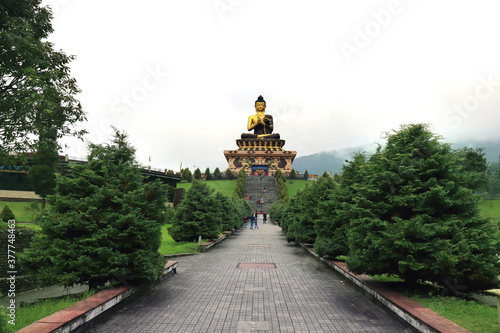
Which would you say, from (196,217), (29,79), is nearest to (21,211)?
(196,217)

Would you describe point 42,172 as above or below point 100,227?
above

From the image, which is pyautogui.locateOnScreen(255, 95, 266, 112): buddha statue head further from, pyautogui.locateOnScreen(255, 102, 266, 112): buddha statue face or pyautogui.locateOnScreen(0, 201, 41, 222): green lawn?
pyautogui.locateOnScreen(0, 201, 41, 222): green lawn

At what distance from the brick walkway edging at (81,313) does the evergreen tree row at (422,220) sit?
17.4 ft

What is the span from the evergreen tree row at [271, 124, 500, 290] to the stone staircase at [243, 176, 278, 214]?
4746 centimetres

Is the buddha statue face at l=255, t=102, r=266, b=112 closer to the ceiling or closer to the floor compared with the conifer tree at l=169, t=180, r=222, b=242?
closer to the ceiling

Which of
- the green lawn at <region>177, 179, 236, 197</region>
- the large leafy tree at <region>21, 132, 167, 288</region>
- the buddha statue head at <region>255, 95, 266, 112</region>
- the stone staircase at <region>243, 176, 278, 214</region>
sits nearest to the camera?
the large leafy tree at <region>21, 132, 167, 288</region>

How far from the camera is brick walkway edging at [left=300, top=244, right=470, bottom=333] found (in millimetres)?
5121

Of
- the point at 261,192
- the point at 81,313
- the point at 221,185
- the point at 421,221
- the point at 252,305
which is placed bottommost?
the point at 252,305

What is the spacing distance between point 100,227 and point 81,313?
2.40 meters

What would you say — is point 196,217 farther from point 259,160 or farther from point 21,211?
point 259,160

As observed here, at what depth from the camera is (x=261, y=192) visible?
207 ft

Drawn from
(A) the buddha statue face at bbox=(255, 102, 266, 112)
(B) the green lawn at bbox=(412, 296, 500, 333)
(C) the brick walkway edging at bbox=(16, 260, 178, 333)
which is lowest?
(B) the green lawn at bbox=(412, 296, 500, 333)

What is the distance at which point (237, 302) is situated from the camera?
7473 millimetres

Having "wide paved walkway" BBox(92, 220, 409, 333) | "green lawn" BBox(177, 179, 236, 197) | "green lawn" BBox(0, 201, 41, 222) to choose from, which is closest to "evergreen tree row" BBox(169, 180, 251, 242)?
"wide paved walkway" BBox(92, 220, 409, 333)
